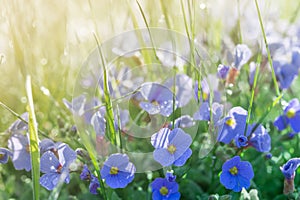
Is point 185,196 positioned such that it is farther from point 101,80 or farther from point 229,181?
point 101,80

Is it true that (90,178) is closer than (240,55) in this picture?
Yes

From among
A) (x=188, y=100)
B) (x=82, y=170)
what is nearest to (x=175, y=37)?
(x=188, y=100)

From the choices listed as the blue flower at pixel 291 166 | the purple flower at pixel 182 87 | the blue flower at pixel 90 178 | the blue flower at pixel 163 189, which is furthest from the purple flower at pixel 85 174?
the blue flower at pixel 291 166

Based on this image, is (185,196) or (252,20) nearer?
(185,196)

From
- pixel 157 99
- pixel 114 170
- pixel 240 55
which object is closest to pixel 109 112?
pixel 114 170

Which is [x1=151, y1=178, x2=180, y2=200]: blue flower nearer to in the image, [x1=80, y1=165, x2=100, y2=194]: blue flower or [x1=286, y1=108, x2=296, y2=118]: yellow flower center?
[x1=80, y1=165, x2=100, y2=194]: blue flower

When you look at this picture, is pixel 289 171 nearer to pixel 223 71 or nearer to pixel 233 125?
pixel 233 125

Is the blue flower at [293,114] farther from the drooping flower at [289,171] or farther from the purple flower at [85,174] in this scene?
the purple flower at [85,174]
